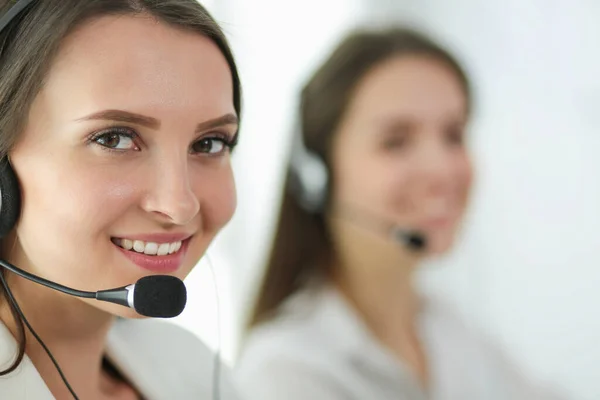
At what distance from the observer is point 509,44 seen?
74.6 inches

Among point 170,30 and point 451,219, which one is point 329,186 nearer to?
point 451,219

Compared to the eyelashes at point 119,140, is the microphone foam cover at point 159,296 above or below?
below

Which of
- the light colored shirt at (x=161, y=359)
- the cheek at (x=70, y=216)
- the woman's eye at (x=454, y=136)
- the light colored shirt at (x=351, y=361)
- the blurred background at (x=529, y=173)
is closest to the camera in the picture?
the cheek at (x=70, y=216)

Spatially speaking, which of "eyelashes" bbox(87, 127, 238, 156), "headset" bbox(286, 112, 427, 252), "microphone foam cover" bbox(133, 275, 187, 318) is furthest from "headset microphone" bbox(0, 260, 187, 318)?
"headset" bbox(286, 112, 427, 252)

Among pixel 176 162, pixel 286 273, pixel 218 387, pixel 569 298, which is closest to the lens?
pixel 176 162

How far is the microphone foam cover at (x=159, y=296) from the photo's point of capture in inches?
23.9

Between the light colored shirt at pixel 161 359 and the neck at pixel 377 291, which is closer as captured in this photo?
the light colored shirt at pixel 161 359

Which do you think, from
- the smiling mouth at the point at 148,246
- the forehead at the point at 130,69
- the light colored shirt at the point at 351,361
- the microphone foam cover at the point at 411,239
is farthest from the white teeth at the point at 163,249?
the microphone foam cover at the point at 411,239

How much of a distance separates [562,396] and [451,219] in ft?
1.29

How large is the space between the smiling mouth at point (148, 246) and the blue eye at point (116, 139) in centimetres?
7

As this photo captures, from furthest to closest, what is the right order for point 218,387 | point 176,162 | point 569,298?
point 569,298 → point 218,387 → point 176,162

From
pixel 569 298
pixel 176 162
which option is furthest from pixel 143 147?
pixel 569 298

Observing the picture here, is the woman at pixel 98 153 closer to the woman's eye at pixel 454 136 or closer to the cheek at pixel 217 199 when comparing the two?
the cheek at pixel 217 199

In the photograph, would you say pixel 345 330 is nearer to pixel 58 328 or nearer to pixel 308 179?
pixel 308 179
